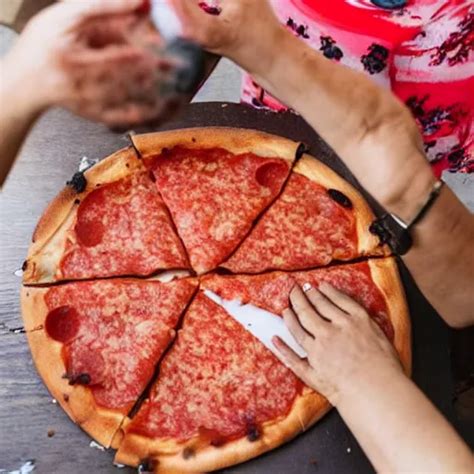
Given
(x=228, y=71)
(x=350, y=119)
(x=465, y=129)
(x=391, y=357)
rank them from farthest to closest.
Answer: (x=228, y=71) < (x=465, y=129) < (x=391, y=357) < (x=350, y=119)

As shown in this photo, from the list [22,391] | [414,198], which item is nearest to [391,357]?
[414,198]

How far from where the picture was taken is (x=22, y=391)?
4.09 ft

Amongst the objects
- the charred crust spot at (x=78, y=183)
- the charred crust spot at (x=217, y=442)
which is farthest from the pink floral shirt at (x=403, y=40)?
the charred crust spot at (x=217, y=442)

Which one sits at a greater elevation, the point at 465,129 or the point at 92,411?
the point at 465,129

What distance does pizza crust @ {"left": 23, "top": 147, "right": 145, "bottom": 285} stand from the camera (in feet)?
4.36

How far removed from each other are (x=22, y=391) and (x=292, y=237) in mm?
526

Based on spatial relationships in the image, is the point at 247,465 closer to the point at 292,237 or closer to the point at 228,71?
the point at 292,237

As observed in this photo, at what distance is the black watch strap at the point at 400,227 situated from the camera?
1.08 meters

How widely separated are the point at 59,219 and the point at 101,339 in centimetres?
24

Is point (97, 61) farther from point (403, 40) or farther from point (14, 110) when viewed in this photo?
point (403, 40)

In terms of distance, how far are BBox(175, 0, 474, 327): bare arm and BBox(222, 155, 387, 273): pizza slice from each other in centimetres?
24

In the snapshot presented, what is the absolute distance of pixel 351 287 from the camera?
1.32 meters

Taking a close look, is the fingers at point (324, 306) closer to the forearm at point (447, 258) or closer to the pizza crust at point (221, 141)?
the forearm at point (447, 258)

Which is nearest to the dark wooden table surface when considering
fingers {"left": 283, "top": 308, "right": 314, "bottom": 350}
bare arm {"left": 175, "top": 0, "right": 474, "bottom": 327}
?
fingers {"left": 283, "top": 308, "right": 314, "bottom": 350}
